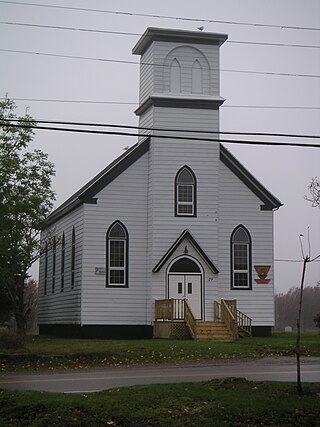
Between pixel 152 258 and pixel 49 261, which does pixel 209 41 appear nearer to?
pixel 152 258

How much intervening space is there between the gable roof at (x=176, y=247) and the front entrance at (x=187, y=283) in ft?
1.91

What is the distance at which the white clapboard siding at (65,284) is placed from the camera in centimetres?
3775

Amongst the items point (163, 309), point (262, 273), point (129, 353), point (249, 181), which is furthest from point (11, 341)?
point (249, 181)

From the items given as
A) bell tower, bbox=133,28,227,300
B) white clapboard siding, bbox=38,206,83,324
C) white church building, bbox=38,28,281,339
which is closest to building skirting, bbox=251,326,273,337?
white church building, bbox=38,28,281,339

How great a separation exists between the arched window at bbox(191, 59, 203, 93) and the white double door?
8.90 m

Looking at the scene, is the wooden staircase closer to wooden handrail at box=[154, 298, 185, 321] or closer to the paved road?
wooden handrail at box=[154, 298, 185, 321]

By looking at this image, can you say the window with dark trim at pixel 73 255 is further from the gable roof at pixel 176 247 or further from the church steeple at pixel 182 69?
the church steeple at pixel 182 69

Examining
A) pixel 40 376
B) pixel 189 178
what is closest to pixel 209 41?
pixel 189 178

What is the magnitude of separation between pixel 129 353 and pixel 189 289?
33.7 ft

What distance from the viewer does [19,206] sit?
1372 inches

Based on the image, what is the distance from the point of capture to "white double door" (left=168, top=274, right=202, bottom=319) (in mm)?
36656

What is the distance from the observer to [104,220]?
121 feet

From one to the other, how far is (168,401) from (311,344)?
1680 centimetres

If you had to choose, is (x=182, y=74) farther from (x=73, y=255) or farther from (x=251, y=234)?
(x=73, y=255)
